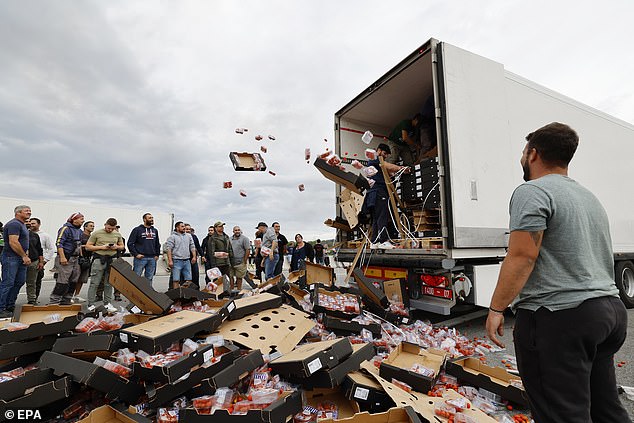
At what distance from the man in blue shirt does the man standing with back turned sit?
6.51 meters

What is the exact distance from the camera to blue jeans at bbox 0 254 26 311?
5.03 metres

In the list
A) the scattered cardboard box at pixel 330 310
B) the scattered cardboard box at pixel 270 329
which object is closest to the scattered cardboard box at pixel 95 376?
the scattered cardboard box at pixel 270 329

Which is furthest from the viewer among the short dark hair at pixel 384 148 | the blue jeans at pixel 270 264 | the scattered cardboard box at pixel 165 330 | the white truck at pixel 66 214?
the white truck at pixel 66 214

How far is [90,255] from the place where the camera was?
6344 millimetres

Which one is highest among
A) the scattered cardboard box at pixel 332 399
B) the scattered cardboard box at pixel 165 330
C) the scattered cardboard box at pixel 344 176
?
the scattered cardboard box at pixel 344 176

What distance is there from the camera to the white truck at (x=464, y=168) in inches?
139

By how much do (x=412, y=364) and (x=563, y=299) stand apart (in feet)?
5.22

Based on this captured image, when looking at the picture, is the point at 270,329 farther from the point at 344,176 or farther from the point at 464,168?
the point at 464,168

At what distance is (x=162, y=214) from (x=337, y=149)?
22.4 metres

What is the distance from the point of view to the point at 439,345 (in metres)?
3.36

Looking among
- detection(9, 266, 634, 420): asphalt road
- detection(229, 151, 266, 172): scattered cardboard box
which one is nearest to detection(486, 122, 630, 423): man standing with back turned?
detection(9, 266, 634, 420): asphalt road

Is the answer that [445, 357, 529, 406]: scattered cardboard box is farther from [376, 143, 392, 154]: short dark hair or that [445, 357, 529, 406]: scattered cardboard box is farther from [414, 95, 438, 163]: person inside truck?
[376, 143, 392, 154]: short dark hair

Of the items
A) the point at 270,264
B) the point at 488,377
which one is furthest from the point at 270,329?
the point at 270,264

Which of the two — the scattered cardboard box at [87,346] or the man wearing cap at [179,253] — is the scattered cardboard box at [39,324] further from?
the man wearing cap at [179,253]
